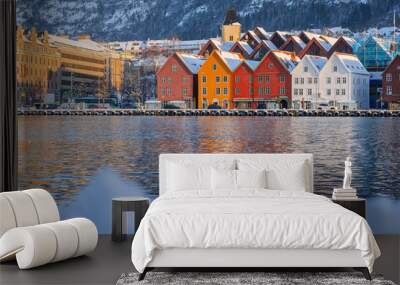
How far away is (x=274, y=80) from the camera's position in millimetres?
8469

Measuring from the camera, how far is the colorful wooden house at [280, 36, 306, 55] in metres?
8.27

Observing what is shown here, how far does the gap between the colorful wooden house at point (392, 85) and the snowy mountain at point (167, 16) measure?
569 mm

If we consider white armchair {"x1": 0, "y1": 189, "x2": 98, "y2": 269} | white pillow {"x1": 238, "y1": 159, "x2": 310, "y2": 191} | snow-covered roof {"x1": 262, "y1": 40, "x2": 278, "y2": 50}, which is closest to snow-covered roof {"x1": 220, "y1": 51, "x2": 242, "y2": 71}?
snow-covered roof {"x1": 262, "y1": 40, "x2": 278, "y2": 50}

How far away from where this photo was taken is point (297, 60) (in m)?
8.36

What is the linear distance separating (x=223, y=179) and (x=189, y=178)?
0.36 m

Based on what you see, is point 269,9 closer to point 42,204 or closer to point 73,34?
point 73,34

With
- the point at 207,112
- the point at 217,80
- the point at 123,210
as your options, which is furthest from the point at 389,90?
the point at 123,210

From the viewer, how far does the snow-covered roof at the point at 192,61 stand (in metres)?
8.42

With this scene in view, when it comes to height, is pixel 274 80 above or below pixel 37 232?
above

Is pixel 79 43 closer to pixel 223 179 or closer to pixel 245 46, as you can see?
pixel 245 46

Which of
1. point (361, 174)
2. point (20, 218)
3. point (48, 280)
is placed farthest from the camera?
point (361, 174)

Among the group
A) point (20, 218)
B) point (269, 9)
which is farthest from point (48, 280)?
point (269, 9)

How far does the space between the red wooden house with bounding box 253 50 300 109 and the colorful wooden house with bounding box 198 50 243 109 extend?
29 cm

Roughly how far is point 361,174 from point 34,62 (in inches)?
152
